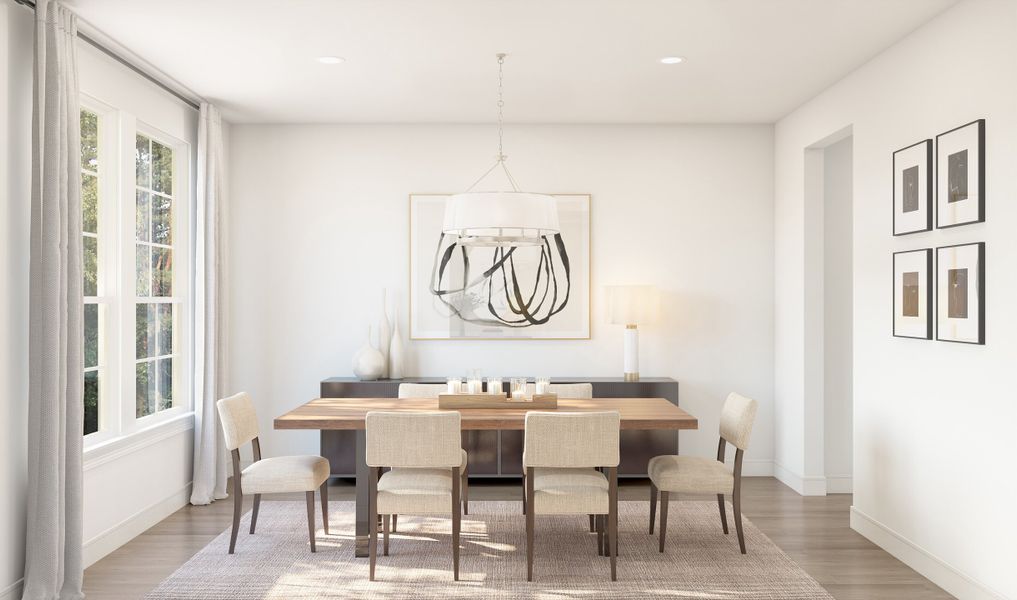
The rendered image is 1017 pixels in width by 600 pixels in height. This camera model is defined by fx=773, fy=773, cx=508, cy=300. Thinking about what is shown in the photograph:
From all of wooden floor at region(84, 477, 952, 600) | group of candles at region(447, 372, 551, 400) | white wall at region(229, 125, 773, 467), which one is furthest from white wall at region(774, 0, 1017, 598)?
group of candles at region(447, 372, 551, 400)

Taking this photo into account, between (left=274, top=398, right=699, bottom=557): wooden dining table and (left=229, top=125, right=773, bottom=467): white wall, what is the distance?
168cm

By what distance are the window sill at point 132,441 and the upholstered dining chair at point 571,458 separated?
91.4 inches

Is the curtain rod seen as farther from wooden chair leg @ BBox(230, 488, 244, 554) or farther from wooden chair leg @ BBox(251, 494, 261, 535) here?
wooden chair leg @ BBox(251, 494, 261, 535)

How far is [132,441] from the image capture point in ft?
15.0

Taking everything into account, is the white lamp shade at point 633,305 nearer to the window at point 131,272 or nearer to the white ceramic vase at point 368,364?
the white ceramic vase at point 368,364

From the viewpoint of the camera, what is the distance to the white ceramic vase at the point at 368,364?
5.95 meters

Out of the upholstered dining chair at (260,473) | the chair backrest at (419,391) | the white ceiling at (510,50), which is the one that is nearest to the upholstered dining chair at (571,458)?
the upholstered dining chair at (260,473)

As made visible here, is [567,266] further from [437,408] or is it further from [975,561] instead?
[975,561]

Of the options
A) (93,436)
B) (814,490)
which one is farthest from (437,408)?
(814,490)

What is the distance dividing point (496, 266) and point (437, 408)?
202 cm

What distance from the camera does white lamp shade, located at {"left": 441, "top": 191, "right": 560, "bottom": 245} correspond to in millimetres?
3904

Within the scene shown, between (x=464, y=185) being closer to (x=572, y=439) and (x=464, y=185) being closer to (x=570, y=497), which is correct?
(x=572, y=439)

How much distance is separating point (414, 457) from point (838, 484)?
3.50 m

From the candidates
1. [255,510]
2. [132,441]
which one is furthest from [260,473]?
[132,441]
